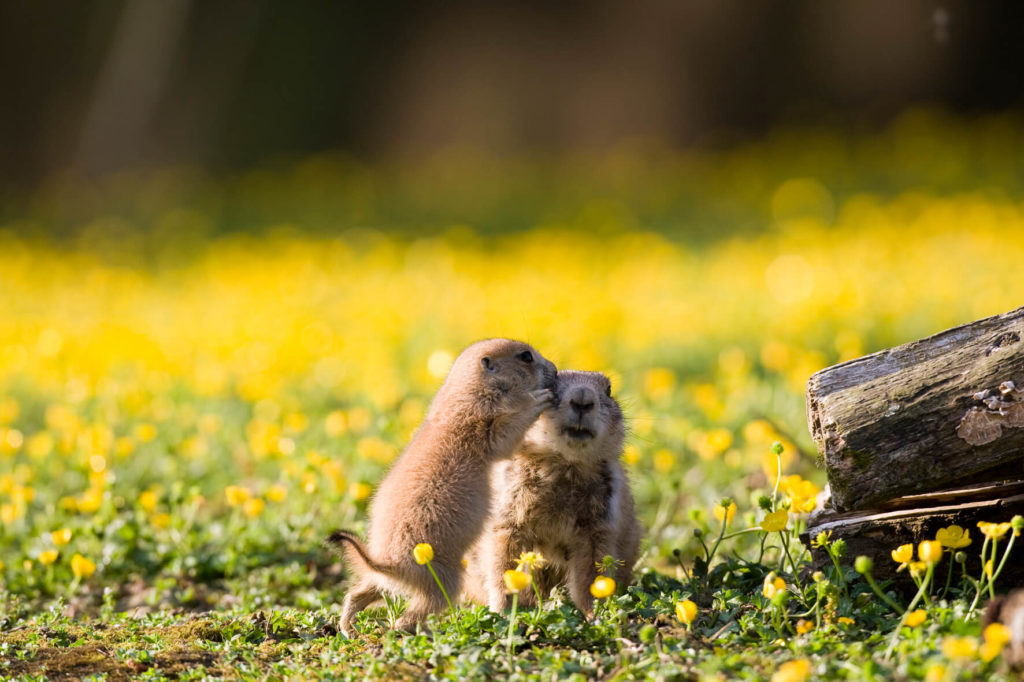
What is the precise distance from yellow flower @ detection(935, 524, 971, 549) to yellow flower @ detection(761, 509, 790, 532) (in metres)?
0.46

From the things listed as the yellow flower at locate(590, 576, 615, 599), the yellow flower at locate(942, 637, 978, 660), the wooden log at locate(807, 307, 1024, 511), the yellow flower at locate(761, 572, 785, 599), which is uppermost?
the wooden log at locate(807, 307, 1024, 511)

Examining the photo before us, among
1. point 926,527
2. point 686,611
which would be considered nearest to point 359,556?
point 686,611

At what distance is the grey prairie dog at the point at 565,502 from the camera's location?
3980 mm

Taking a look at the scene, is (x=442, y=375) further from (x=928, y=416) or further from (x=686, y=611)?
(x=928, y=416)

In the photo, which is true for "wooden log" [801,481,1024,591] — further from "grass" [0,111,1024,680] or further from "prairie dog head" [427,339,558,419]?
"prairie dog head" [427,339,558,419]

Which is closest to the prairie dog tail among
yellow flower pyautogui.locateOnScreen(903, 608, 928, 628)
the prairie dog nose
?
the prairie dog nose

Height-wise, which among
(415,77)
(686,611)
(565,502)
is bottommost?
(686,611)

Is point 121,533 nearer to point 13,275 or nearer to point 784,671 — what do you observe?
point 784,671

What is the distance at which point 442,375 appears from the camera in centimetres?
617

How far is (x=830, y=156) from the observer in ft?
46.5

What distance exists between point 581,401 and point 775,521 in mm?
815

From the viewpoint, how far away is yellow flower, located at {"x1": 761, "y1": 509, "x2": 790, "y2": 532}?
3528mm

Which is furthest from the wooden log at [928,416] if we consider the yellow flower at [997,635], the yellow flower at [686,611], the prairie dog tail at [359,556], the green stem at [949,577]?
the prairie dog tail at [359,556]

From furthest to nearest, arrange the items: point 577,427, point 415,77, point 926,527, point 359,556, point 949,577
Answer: point 415,77 → point 577,427 → point 359,556 → point 926,527 → point 949,577
